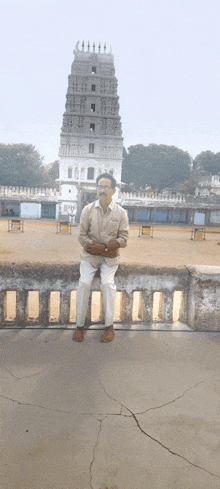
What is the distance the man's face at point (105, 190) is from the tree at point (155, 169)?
52.8m

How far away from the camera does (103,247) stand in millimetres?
3424

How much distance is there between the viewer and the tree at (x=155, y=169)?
56.2 metres

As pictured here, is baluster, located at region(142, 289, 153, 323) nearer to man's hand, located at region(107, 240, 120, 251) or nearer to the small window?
man's hand, located at region(107, 240, 120, 251)

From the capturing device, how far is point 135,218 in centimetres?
3438

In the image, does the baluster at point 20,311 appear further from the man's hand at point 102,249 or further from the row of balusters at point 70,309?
the man's hand at point 102,249

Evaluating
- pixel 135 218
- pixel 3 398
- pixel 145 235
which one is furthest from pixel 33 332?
pixel 135 218

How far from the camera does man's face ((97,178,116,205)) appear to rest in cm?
362

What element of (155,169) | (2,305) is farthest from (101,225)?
(155,169)

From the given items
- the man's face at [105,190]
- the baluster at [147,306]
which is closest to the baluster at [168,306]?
the baluster at [147,306]

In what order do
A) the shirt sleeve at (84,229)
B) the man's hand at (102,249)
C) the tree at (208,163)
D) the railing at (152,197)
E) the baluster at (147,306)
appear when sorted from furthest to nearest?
the tree at (208,163) → the railing at (152,197) → the baluster at (147,306) → the shirt sleeve at (84,229) → the man's hand at (102,249)

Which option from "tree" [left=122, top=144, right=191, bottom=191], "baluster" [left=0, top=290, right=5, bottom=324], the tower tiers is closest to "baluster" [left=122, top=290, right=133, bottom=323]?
"baluster" [left=0, top=290, right=5, bottom=324]

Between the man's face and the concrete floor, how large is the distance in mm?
1434

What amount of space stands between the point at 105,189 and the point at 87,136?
31723mm

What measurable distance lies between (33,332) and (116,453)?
170 cm
